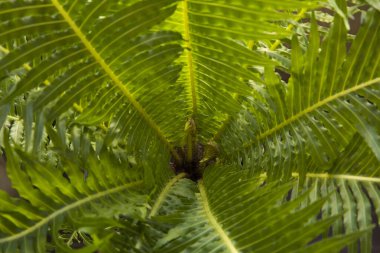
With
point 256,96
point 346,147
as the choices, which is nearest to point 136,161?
point 256,96

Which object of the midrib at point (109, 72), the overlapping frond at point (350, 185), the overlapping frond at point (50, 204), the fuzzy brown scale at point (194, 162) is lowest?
the fuzzy brown scale at point (194, 162)

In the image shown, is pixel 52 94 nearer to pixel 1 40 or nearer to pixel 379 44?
pixel 1 40

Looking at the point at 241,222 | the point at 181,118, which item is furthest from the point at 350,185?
the point at 181,118

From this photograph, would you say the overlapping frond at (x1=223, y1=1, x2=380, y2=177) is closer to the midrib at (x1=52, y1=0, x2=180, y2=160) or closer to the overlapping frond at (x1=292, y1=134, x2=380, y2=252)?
the overlapping frond at (x1=292, y1=134, x2=380, y2=252)

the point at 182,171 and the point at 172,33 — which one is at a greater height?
the point at 172,33

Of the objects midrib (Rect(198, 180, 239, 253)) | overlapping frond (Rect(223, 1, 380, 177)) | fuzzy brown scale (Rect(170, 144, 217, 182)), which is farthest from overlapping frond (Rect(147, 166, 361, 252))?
fuzzy brown scale (Rect(170, 144, 217, 182))

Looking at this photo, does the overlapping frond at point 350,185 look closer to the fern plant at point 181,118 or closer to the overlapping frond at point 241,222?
the fern plant at point 181,118

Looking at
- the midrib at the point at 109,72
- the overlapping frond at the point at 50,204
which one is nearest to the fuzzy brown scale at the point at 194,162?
the midrib at the point at 109,72
